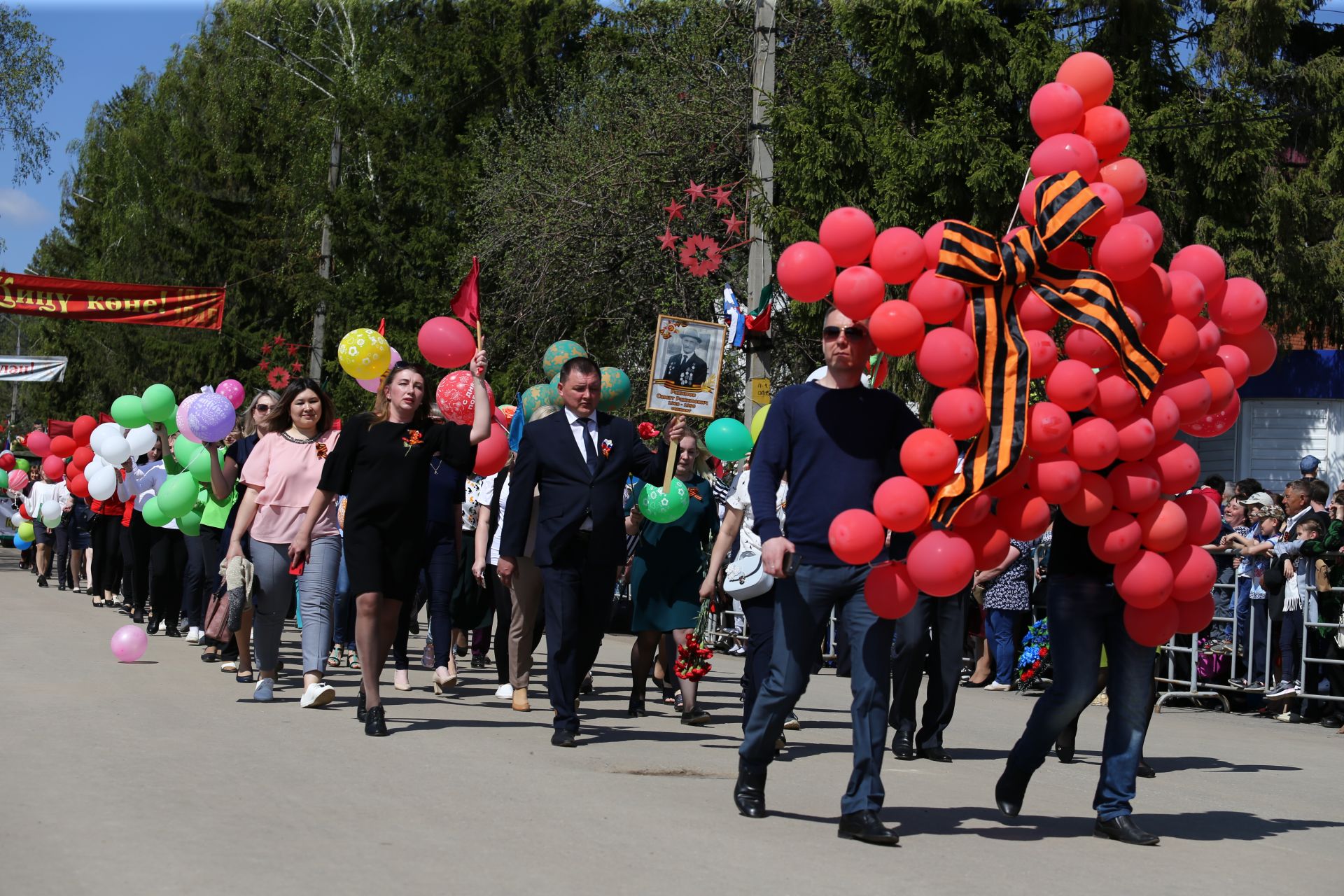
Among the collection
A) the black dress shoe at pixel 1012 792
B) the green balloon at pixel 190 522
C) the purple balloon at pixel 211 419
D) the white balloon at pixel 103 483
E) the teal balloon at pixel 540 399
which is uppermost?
the teal balloon at pixel 540 399

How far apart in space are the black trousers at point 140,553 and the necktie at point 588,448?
906cm

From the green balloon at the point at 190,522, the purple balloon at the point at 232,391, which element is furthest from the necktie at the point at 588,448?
the purple balloon at the point at 232,391

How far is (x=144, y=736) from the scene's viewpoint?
8328mm

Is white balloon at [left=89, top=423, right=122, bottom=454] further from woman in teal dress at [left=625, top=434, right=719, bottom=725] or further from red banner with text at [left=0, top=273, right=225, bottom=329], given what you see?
red banner with text at [left=0, top=273, right=225, bottom=329]

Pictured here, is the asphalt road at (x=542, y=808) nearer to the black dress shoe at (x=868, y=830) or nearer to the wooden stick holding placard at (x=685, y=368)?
the black dress shoe at (x=868, y=830)

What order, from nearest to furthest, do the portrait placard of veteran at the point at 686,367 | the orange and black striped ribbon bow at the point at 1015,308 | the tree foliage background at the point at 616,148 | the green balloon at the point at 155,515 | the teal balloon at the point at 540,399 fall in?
the orange and black striped ribbon bow at the point at 1015,308, the portrait placard of veteran at the point at 686,367, the teal balloon at the point at 540,399, the green balloon at the point at 155,515, the tree foliage background at the point at 616,148

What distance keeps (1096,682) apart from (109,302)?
28.1m

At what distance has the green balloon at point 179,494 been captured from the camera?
43.3 ft

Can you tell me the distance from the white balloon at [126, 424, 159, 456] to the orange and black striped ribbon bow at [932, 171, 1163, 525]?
1249cm

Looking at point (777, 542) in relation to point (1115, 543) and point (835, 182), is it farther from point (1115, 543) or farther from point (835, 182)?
point (835, 182)

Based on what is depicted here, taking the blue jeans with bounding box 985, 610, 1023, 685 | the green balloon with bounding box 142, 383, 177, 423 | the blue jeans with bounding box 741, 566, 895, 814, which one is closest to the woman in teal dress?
the blue jeans with bounding box 741, 566, 895, 814

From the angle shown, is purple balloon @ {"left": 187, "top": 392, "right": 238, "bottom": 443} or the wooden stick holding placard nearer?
the wooden stick holding placard

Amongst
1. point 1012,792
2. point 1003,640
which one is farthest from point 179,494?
point 1012,792

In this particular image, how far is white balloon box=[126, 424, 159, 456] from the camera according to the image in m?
16.9
